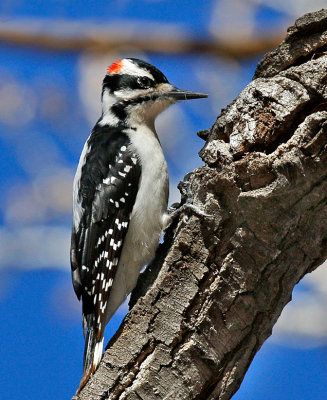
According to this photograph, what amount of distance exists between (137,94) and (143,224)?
1055 millimetres

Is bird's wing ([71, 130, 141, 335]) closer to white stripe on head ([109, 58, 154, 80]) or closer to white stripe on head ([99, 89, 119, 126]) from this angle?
white stripe on head ([99, 89, 119, 126])

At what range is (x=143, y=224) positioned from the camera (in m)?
3.49

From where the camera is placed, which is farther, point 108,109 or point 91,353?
point 108,109

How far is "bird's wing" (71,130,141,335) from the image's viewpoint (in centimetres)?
336

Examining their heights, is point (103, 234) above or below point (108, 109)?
below

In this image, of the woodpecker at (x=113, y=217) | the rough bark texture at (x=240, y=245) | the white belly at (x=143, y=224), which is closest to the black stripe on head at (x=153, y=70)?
the woodpecker at (x=113, y=217)

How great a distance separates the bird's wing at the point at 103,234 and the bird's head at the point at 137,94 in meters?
0.45

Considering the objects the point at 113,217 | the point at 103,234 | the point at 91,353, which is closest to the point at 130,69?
the point at 113,217

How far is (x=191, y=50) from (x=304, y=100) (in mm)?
1444

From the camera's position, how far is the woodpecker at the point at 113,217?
3.38 meters

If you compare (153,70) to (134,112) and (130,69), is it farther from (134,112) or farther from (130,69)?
(134,112)

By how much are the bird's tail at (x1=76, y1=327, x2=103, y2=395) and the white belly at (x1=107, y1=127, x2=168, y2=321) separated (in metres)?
0.30

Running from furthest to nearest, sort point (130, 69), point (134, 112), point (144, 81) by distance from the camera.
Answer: point (130, 69), point (144, 81), point (134, 112)

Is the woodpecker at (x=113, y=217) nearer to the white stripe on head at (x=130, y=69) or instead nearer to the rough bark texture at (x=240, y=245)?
the white stripe on head at (x=130, y=69)
